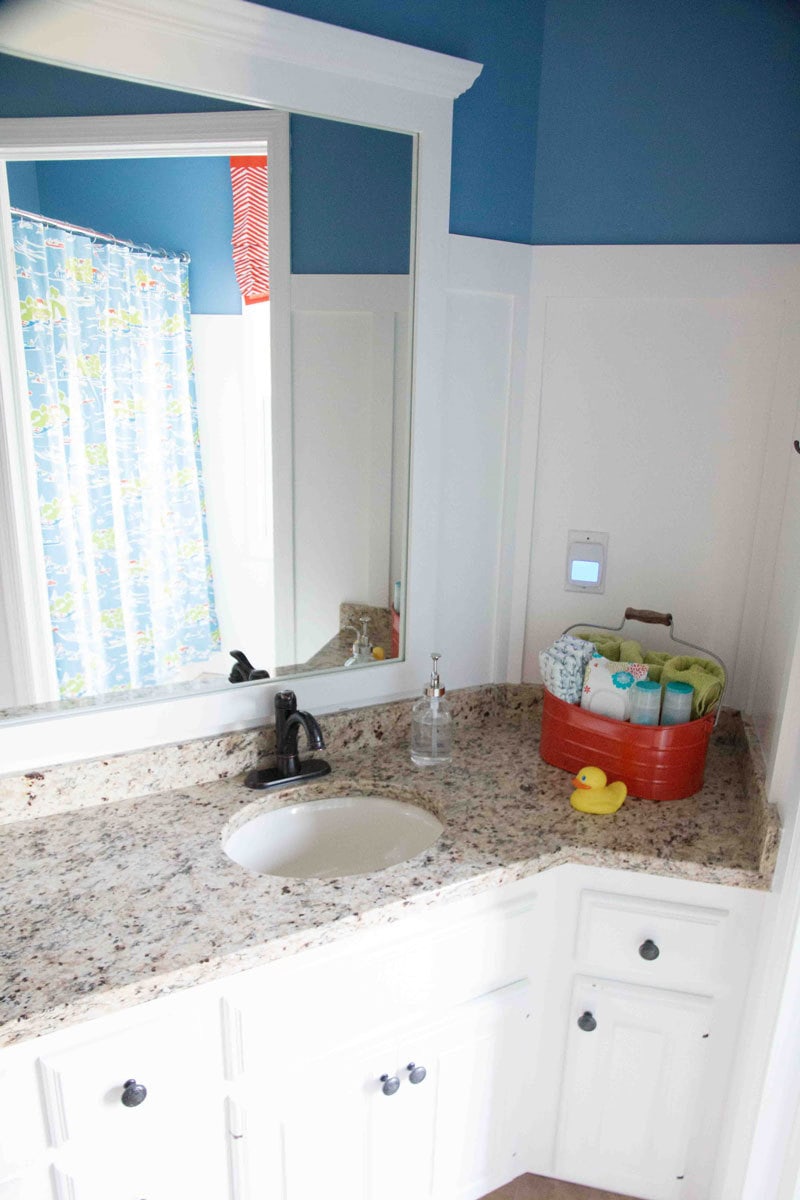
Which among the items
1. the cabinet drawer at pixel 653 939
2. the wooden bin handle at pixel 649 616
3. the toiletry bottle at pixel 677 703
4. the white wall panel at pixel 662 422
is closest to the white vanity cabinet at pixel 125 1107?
the cabinet drawer at pixel 653 939

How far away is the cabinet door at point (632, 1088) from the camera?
153cm

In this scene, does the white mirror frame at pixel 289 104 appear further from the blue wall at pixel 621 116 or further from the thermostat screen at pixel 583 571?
the thermostat screen at pixel 583 571

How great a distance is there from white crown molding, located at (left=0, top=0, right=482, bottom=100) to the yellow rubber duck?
134 centimetres

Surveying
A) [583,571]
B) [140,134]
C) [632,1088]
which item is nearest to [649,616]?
[583,571]

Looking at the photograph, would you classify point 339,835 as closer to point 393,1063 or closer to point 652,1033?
point 393,1063

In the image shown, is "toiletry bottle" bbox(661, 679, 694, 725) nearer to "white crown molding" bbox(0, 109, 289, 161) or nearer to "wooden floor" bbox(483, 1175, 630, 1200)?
"wooden floor" bbox(483, 1175, 630, 1200)

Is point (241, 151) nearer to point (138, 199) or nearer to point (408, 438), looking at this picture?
point (138, 199)

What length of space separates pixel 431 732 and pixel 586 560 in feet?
1.76

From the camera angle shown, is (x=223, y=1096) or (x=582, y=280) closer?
(x=223, y=1096)

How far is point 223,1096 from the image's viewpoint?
4.06 feet

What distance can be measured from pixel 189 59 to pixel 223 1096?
165 cm

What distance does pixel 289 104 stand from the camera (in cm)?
148

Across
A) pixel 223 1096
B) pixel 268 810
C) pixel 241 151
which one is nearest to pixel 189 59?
pixel 241 151

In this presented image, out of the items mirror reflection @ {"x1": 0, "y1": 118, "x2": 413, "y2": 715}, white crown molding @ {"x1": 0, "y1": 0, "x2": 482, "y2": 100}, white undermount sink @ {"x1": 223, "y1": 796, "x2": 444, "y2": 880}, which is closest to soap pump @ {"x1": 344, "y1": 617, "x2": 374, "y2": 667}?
mirror reflection @ {"x1": 0, "y1": 118, "x2": 413, "y2": 715}
